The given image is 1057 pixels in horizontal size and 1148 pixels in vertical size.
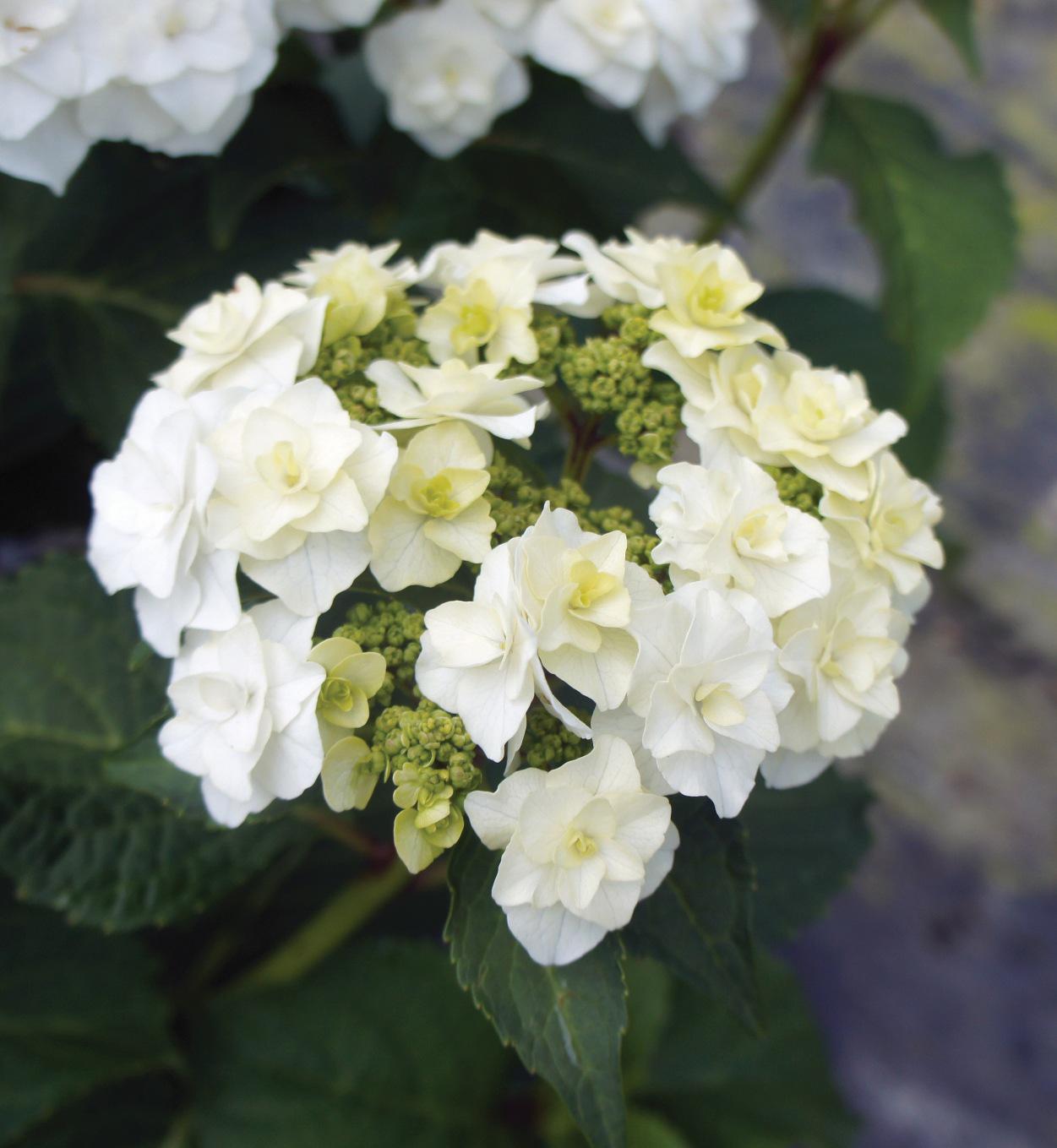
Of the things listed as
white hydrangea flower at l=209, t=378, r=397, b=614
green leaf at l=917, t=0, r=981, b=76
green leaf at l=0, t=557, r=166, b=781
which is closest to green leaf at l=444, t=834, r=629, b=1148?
white hydrangea flower at l=209, t=378, r=397, b=614

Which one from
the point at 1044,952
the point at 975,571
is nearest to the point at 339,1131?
the point at 1044,952

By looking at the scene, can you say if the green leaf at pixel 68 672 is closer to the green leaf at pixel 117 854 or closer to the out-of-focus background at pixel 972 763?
the green leaf at pixel 117 854

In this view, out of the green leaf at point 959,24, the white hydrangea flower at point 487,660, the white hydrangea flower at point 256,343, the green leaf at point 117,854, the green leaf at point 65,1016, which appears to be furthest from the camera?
the green leaf at point 959,24

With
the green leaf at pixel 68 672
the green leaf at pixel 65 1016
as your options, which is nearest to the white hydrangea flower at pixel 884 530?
the green leaf at pixel 68 672

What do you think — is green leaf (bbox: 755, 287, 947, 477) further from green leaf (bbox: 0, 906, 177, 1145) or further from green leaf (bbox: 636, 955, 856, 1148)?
green leaf (bbox: 0, 906, 177, 1145)

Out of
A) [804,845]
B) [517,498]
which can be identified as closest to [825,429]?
[517,498]

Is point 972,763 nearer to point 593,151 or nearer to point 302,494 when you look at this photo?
point 593,151
